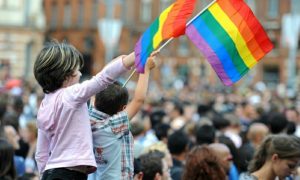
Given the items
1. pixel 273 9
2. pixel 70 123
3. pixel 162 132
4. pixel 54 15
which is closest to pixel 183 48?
pixel 273 9

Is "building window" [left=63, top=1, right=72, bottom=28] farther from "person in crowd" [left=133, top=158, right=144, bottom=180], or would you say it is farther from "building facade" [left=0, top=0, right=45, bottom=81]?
"person in crowd" [left=133, top=158, right=144, bottom=180]

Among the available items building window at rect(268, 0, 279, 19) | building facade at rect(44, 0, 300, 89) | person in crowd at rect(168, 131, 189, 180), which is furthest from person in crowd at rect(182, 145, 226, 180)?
building window at rect(268, 0, 279, 19)

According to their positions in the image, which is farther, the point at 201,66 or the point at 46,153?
the point at 201,66

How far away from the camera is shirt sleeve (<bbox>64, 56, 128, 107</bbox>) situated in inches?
181

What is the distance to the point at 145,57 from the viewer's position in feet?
17.1

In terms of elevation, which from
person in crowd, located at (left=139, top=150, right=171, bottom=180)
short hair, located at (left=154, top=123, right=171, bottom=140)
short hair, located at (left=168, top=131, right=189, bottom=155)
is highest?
short hair, located at (left=154, top=123, right=171, bottom=140)

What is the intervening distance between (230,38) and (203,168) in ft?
3.71

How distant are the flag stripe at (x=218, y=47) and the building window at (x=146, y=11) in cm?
5941

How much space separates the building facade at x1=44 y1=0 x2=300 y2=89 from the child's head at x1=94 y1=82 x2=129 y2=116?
53.2 m

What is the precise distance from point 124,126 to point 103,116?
6.6 inches

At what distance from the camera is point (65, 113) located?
4.76 meters

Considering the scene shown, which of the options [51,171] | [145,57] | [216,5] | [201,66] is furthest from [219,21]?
[201,66]

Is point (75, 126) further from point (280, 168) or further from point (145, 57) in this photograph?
point (280, 168)

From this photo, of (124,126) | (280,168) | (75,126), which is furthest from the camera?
(280,168)
